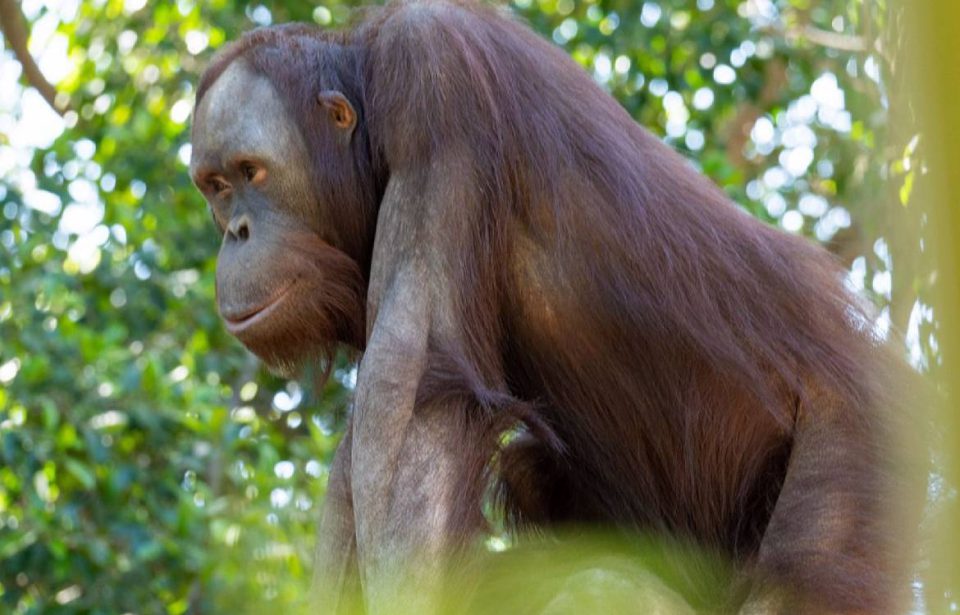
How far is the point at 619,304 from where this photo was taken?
3.20 m

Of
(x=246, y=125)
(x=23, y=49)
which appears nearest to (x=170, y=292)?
(x=23, y=49)

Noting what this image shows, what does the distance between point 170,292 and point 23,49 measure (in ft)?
4.98

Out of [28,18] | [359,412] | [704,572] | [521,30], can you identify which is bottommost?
[28,18]

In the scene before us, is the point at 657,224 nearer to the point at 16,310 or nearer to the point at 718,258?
the point at 718,258

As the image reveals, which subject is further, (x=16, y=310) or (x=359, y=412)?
(x=16, y=310)

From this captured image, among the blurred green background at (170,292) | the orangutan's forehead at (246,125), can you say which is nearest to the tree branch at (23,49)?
the blurred green background at (170,292)

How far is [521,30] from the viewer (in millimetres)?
3465

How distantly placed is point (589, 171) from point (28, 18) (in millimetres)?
4431

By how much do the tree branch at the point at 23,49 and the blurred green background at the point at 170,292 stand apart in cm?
1

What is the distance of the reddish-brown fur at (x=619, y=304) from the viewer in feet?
10.2

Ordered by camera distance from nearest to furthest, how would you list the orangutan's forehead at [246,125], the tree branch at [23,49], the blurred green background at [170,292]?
1. the orangutan's forehead at [246,125]
2. the blurred green background at [170,292]
3. the tree branch at [23,49]

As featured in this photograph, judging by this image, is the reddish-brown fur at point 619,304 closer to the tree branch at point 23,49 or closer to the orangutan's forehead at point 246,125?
the orangutan's forehead at point 246,125

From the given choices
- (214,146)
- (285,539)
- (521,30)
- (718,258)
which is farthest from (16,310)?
(718,258)

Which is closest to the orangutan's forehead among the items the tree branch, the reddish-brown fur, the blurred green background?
the reddish-brown fur
